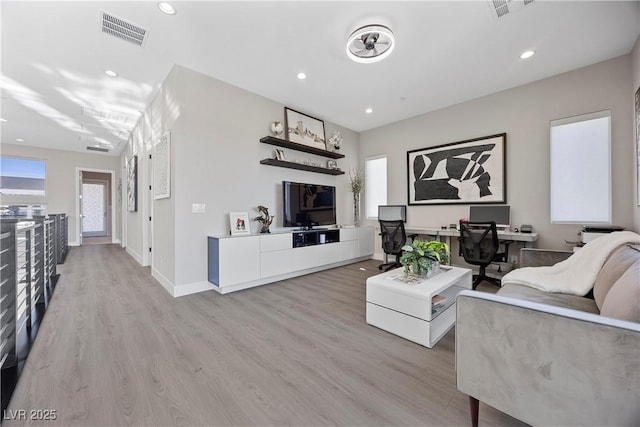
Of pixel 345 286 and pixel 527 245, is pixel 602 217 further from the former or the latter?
pixel 345 286

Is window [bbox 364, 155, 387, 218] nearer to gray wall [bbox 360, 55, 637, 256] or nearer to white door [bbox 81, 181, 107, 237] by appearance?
gray wall [bbox 360, 55, 637, 256]

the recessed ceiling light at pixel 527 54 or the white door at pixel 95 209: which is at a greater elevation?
the recessed ceiling light at pixel 527 54

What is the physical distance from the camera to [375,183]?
18.2 ft

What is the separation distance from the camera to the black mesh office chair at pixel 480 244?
324cm

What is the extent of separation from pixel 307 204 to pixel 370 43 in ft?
8.26

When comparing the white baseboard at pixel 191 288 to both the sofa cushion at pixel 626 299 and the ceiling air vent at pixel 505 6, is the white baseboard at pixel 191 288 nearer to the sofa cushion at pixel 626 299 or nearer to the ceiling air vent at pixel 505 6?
the sofa cushion at pixel 626 299

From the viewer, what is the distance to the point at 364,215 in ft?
18.8

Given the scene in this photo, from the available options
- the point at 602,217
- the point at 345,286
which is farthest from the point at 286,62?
the point at 602,217

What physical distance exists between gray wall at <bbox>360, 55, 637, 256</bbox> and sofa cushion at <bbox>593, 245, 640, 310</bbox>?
208 cm

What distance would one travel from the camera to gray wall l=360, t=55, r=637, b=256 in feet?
9.75

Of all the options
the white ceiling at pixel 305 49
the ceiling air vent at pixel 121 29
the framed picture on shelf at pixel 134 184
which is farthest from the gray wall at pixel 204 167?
the framed picture on shelf at pixel 134 184

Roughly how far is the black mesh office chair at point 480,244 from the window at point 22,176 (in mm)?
10262

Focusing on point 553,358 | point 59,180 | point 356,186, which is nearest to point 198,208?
point 356,186

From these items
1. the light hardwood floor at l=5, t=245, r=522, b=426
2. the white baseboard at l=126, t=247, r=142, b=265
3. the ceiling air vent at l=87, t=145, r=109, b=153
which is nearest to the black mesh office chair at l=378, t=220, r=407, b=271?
the light hardwood floor at l=5, t=245, r=522, b=426
